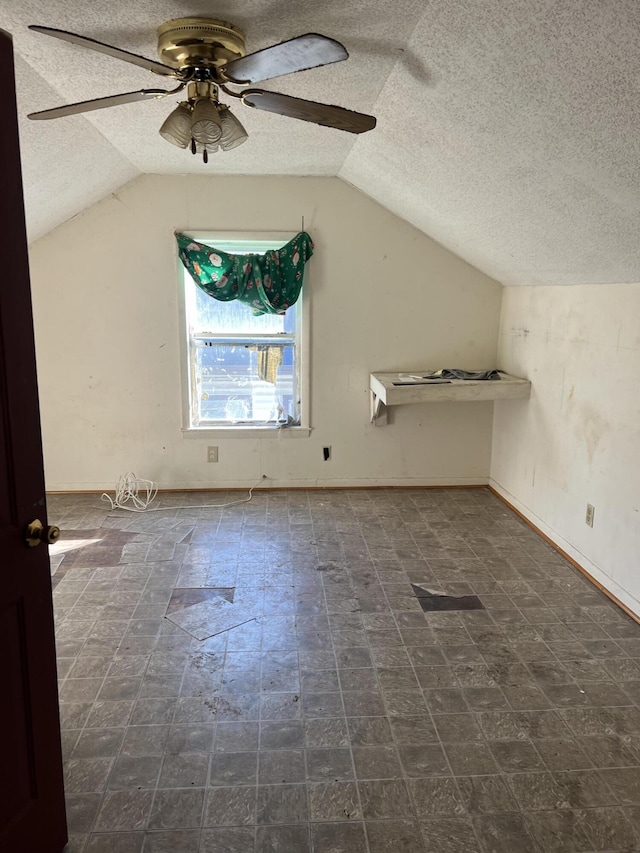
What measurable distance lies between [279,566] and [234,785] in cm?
153

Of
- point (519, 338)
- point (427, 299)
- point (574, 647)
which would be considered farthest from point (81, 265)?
point (574, 647)

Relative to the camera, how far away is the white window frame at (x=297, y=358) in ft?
14.0

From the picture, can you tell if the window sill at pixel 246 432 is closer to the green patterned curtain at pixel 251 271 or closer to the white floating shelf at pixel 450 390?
the white floating shelf at pixel 450 390

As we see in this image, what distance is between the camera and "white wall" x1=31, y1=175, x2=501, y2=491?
4199mm

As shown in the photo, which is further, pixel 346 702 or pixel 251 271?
pixel 251 271

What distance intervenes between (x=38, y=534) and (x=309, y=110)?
1.57m

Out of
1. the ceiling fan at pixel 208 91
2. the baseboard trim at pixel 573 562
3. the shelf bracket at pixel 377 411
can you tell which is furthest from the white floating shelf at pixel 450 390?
the ceiling fan at pixel 208 91

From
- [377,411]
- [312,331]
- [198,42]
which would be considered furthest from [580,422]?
[198,42]

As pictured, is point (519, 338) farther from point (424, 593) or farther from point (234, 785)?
point (234, 785)

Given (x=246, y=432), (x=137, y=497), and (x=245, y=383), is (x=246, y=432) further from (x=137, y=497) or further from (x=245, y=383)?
(x=137, y=497)

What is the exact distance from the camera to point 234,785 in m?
A: 1.84

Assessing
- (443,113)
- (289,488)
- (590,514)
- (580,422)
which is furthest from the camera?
(289,488)

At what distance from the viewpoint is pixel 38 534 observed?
145cm

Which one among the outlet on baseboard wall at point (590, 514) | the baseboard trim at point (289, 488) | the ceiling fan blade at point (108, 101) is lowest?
the baseboard trim at point (289, 488)
